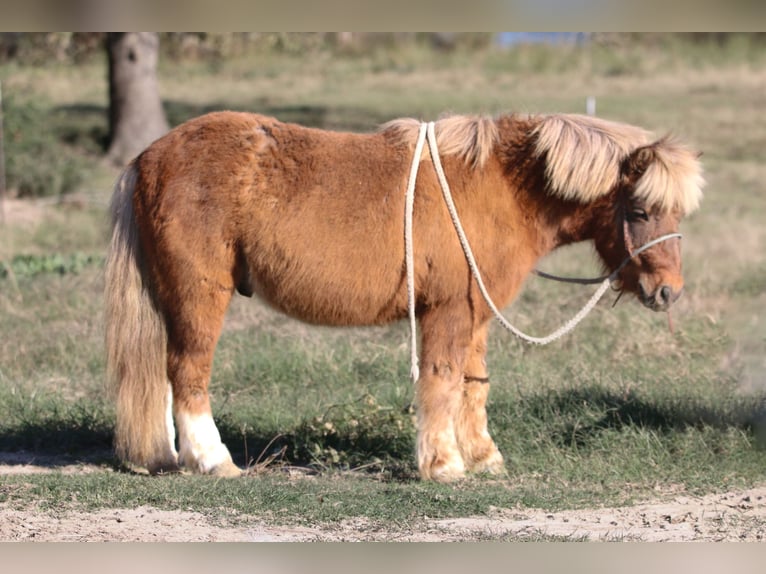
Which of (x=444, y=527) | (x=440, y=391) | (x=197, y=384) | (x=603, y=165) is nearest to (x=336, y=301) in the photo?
(x=440, y=391)

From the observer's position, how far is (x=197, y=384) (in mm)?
5578

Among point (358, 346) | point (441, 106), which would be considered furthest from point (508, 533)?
point (441, 106)

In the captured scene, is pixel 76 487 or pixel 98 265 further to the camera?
pixel 98 265

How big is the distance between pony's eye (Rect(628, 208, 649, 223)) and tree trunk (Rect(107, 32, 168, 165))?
433 inches

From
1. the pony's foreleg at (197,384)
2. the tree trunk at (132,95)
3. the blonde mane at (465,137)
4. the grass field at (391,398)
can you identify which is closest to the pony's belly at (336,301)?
the pony's foreleg at (197,384)

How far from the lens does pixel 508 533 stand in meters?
4.68

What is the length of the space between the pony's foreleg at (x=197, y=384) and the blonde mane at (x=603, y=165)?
2.00 m

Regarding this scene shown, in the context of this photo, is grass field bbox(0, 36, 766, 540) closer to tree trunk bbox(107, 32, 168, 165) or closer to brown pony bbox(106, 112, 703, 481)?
brown pony bbox(106, 112, 703, 481)

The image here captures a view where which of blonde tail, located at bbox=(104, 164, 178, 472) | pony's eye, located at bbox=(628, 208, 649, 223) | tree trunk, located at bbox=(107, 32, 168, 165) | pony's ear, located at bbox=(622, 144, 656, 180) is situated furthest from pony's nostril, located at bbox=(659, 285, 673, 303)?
tree trunk, located at bbox=(107, 32, 168, 165)

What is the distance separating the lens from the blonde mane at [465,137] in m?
5.48

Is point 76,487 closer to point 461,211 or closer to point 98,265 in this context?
point 461,211

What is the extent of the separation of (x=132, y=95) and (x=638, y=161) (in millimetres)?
11397

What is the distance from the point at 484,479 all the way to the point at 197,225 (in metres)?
2.18

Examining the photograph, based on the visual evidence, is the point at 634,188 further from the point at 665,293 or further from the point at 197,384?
the point at 197,384
